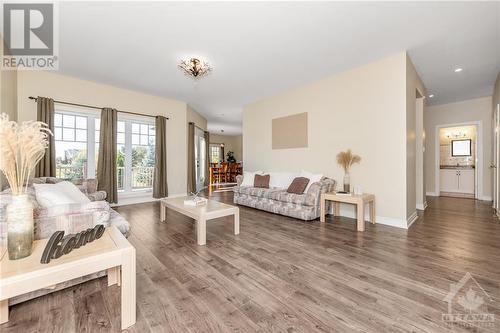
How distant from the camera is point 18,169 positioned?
128cm

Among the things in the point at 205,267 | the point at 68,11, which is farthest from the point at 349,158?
the point at 68,11

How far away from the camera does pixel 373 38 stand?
2893mm

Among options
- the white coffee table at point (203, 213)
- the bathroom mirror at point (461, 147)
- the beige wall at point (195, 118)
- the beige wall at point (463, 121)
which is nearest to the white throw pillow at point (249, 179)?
the white coffee table at point (203, 213)

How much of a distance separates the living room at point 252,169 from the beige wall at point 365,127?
27mm

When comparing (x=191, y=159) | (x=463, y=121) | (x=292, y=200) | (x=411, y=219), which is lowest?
(x=411, y=219)

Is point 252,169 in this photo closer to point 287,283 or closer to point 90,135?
point 90,135

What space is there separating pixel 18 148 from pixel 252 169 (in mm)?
5163

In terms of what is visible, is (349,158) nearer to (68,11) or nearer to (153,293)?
(153,293)

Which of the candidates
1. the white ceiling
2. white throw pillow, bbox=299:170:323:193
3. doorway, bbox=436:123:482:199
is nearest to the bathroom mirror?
doorway, bbox=436:123:482:199

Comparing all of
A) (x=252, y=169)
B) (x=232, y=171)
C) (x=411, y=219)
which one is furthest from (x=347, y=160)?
(x=232, y=171)

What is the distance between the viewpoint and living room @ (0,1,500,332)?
1.39 meters

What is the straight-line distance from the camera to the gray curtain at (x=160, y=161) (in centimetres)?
548

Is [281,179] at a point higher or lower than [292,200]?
higher

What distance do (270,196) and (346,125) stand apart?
2.01 meters
